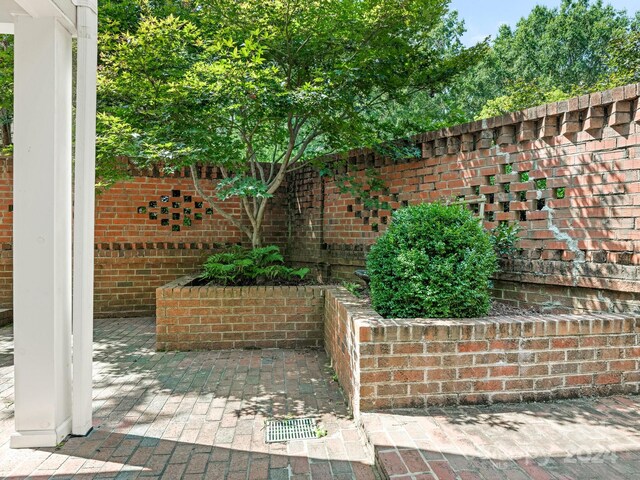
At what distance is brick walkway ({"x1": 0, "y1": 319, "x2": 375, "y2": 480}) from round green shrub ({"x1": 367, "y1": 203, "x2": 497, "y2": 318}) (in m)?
1.03

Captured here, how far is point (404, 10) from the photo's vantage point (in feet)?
15.6

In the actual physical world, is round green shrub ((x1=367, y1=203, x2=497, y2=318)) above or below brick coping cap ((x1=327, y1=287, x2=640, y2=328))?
above

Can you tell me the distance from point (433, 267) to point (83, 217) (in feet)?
8.29

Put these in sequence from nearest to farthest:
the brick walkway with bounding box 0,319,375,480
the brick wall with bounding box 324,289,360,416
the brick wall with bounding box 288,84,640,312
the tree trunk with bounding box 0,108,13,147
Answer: the brick walkway with bounding box 0,319,375,480
the brick wall with bounding box 324,289,360,416
the brick wall with bounding box 288,84,640,312
the tree trunk with bounding box 0,108,13,147

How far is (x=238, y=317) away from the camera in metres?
5.00

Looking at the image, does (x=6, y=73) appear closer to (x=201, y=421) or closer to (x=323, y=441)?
(x=201, y=421)

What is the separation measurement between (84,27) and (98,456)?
A: 2816 mm

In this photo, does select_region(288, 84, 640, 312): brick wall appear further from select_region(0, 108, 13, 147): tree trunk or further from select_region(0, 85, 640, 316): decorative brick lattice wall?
select_region(0, 108, 13, 147): tree trunk

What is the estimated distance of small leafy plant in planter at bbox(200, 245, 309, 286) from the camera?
5.38 m

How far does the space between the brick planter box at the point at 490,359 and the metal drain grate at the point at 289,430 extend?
366 mm

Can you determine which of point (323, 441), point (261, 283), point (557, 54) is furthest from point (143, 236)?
point (557, 54)

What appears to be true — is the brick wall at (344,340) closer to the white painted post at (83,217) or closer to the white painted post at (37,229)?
the white painted post at (83,217)

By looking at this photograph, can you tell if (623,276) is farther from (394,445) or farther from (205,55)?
(205,55)

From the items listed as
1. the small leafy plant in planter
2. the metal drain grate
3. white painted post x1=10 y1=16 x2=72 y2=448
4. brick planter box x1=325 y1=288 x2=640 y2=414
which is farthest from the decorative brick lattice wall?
white painted post x1=10 y1=16 x2=72 y2=448
